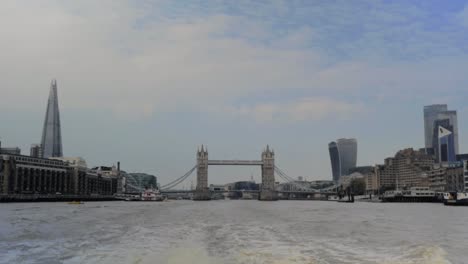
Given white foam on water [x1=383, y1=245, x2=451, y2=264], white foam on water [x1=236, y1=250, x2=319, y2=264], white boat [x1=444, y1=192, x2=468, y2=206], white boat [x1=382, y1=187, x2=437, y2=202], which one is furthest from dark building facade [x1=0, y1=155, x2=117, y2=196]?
white foam on water [x1=383, y1=245, x2=451, y2=264]

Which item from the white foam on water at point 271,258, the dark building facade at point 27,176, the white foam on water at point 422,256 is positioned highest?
the dark building facade at point 27,176

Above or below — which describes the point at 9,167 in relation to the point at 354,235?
above

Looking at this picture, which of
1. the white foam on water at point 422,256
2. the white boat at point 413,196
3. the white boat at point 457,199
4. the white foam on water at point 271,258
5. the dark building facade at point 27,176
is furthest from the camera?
the white boat at point 413,196

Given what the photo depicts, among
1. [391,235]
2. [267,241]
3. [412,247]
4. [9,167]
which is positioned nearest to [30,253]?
[267,241]

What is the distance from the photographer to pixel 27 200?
151 metres

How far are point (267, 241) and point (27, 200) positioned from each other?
135 meters

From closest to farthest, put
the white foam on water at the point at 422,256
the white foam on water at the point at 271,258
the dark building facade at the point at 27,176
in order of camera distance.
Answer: the white foam on water at the point at 271,258 < the white foam on water at the point at 422,256 < the dark building facade at the point at 27,176

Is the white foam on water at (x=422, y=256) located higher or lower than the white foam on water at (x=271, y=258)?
lower

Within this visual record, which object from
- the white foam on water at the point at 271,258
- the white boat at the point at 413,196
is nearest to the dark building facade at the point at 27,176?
the white boat at the point at 413,196

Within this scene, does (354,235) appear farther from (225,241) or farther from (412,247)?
(225,241)

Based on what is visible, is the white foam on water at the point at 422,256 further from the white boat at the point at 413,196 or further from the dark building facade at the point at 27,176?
the white boat at the point at 413,196

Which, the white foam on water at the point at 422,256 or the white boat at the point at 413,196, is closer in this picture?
the white foam on water at the point at 422,256

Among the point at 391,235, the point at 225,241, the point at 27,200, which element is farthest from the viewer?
the point at 27,200

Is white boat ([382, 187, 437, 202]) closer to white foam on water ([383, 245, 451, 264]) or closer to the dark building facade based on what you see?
the dark building facade
